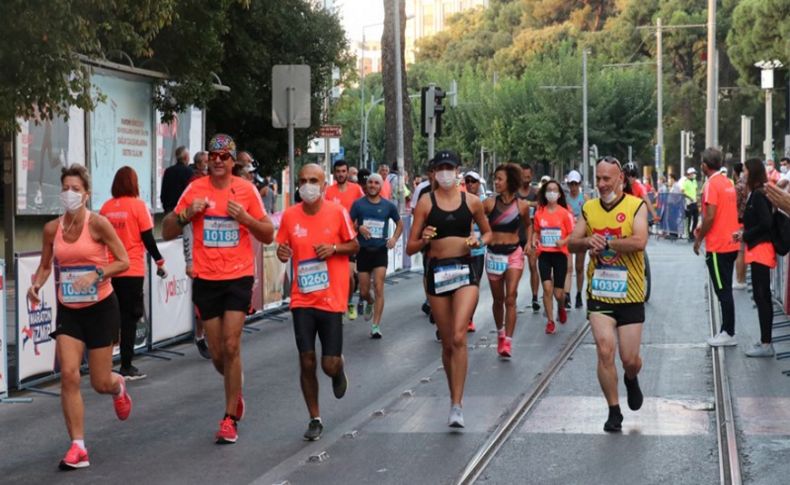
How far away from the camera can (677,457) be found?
27.7 ft

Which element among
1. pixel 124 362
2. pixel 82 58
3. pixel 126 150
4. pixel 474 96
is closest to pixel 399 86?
pixel 126 150

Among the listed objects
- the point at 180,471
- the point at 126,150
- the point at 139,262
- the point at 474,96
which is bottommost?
the point at 180,471

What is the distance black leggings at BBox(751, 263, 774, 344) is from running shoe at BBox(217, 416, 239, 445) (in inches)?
243

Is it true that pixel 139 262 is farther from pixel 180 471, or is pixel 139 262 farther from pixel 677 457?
pixel 677 457

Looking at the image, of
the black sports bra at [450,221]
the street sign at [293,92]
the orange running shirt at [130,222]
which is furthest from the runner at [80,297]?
the street sign at [293,92]

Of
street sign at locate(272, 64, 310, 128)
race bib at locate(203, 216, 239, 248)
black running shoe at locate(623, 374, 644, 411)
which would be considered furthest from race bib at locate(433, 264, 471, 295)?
street sign at locate(272, 64, 310, 128)

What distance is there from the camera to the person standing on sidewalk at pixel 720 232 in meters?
14.0

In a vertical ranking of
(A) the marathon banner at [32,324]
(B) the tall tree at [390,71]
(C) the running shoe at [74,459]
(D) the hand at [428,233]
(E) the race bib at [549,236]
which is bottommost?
(C) the running shoe at [74,459]

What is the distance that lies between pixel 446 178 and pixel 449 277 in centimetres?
72

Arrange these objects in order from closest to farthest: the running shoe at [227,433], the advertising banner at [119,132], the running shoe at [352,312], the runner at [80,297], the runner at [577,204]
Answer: the runner at [80,297]
the running shoe at [227,433]
the running shoe at [352,312]
the runner at [577,204]
the advertising banner at [119,132]

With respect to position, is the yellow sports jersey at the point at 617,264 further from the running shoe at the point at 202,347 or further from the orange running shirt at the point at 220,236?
the running shoe at the point at 202,347

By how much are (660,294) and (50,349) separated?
10802 mm

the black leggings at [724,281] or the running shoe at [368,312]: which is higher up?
the black leggings at [724,281]

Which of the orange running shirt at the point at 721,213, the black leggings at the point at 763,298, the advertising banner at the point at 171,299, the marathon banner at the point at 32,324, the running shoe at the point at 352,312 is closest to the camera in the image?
the marathon banner at the point at 32,324
